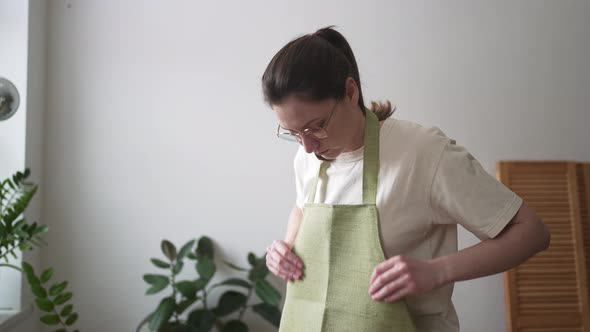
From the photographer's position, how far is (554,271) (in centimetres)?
182

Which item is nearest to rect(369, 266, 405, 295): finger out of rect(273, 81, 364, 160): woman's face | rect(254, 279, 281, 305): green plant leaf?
rect(273, 81, 364, 160): woman's face

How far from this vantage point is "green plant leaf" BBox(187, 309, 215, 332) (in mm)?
1730

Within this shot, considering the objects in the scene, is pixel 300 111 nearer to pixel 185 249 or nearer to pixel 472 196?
pixel 472 196

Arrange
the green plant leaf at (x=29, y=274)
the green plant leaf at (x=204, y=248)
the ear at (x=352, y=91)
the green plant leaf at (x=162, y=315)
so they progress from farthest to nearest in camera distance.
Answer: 1. the green plant leaf at (x=204, y=248)
2. the green plant leaf at (x=162, y=315)
3. the green plant leaf at (x=29, y=274)
4. the ear at (x=352, y=91)

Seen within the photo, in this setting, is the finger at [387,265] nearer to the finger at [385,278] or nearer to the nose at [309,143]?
the finger at [385,278]

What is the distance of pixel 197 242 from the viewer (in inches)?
76.4

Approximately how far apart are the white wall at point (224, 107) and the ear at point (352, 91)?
42.4 inches

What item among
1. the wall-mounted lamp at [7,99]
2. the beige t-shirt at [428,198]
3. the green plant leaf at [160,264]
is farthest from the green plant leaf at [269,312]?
the wall-mounted lamp at [7,99]

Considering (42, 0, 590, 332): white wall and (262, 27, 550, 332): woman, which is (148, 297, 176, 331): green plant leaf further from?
(262, 27, 550, 332): woman

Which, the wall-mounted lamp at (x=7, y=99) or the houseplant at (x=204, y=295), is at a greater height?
the wall-mounted lamp at (x=7, y=99)

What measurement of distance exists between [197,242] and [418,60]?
4.38 ft

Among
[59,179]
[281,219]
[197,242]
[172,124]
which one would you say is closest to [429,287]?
[281,219]

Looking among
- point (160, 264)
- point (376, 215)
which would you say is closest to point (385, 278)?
point (376, 215)

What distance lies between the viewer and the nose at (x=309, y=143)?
0.91 metres
